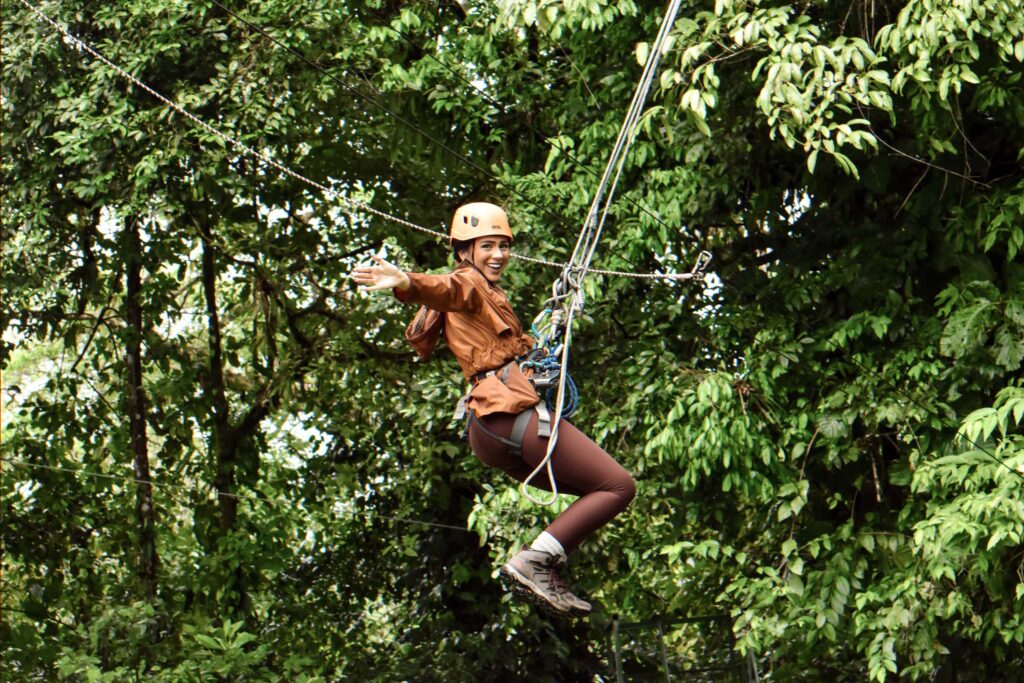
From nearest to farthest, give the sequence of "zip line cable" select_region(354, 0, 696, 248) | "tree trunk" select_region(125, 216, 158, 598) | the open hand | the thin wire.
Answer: the open hand < "zip line cable" select_region(354, 0, 696, 248) < the thin wire < "tree trunk" select_region(125, 216, 158, 598)

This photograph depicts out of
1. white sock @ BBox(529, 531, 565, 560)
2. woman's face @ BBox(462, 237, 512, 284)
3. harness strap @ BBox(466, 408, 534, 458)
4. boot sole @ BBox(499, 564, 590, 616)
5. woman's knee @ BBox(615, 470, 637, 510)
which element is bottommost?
boot sole @ BBox(499, 564, 590, 616)

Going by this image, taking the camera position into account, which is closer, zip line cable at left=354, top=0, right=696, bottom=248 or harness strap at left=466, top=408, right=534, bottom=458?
harness strap at left=466, top=408, right=534, bottom=458

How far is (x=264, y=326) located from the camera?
938cm

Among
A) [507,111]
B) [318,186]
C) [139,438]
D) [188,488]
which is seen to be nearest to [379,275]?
[318,186]

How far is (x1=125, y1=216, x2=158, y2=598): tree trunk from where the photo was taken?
8.92m

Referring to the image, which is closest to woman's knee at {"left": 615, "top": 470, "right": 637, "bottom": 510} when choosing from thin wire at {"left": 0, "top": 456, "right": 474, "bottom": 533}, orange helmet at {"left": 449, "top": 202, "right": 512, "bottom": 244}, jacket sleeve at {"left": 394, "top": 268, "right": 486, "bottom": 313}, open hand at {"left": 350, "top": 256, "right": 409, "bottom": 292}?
jacket sleeve at {"left": 394, "top": 268, "right": 486, "bottom": 313}

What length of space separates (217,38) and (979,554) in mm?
4717

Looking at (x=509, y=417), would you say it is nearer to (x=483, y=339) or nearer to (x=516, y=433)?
(x=516, y=433)

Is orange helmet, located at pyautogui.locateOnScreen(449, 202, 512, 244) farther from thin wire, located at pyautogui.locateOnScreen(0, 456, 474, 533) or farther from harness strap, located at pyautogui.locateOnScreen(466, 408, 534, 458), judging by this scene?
thin wire, located at pyautogui.locateOnScreen(0, 456, 474, 533)

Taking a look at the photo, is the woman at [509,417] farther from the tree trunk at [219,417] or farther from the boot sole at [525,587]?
the tree trunk at [219,417]

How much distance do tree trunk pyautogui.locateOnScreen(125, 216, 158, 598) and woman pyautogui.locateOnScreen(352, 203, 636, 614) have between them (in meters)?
5.70

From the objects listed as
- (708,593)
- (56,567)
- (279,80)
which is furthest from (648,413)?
(56,567)

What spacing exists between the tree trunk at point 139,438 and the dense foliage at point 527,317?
1.0 inches

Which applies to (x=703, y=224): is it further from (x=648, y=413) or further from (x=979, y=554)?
(x=979, y=554)
